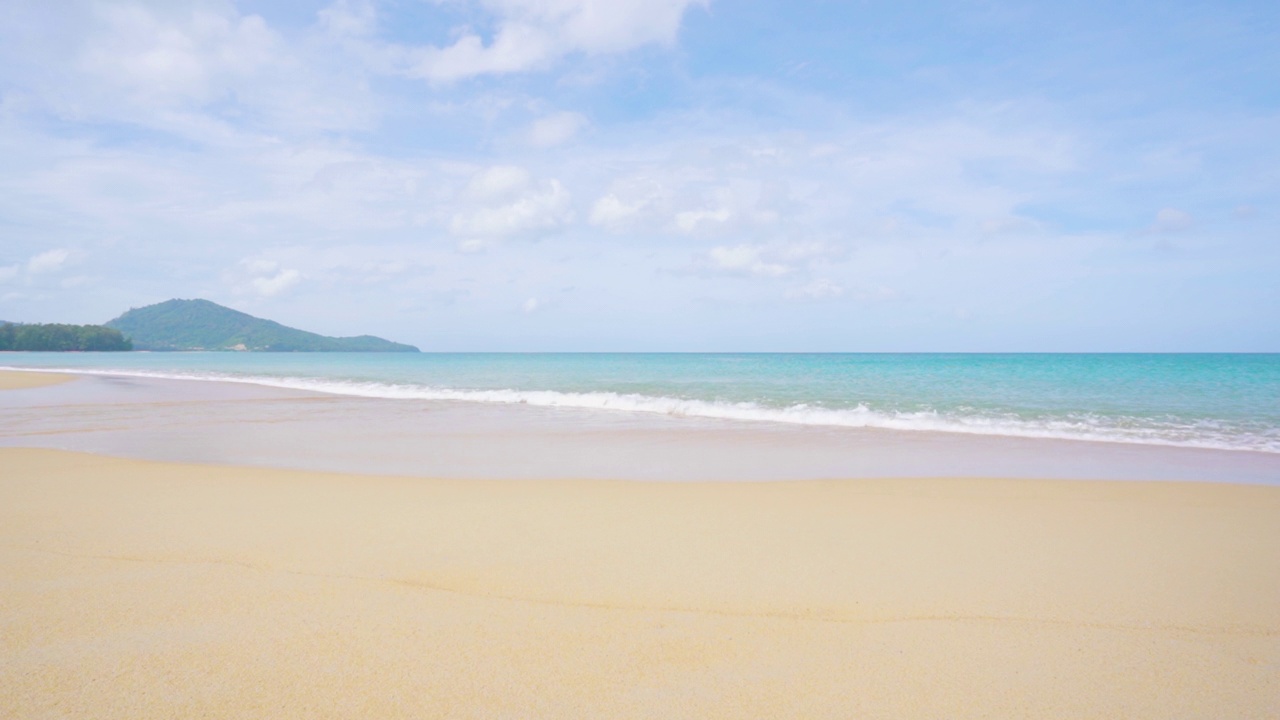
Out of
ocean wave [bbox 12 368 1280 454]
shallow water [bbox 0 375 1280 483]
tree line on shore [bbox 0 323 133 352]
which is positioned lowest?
shallow water [bbox 0 375 1280 483]

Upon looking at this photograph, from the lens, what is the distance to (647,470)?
27.7ft

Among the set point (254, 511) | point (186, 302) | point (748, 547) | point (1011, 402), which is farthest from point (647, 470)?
point (186, 302)

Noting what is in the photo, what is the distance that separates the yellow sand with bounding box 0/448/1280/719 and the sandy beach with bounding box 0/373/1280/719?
2 cm

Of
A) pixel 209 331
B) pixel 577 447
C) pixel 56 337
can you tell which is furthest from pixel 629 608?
pixel 209 331

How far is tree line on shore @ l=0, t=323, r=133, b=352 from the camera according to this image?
98.2 m

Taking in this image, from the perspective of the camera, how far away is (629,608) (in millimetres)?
3566

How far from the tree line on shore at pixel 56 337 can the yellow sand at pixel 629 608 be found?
121 meters

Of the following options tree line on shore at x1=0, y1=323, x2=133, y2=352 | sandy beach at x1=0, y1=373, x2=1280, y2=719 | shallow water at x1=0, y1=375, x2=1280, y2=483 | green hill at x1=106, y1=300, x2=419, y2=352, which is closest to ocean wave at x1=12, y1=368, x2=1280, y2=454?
shallow water at x1=0, y1=375, x2=1280, y2=483

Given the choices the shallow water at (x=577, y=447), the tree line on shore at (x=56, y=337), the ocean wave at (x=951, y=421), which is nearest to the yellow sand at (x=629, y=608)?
the shallow water at (x=577, y=447)

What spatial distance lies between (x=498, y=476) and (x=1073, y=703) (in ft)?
20.5

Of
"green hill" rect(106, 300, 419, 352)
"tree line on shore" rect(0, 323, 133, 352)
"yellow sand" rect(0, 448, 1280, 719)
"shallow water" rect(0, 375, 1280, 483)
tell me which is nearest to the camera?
"yellow sand" rect(0, 448, 1280, 719)

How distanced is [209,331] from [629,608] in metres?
165

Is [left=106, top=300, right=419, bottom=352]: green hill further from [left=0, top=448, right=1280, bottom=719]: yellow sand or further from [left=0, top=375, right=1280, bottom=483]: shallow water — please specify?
[left=0, top=448, right=1280, bottom=719]: yellow sand

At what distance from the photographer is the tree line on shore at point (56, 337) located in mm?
98250
